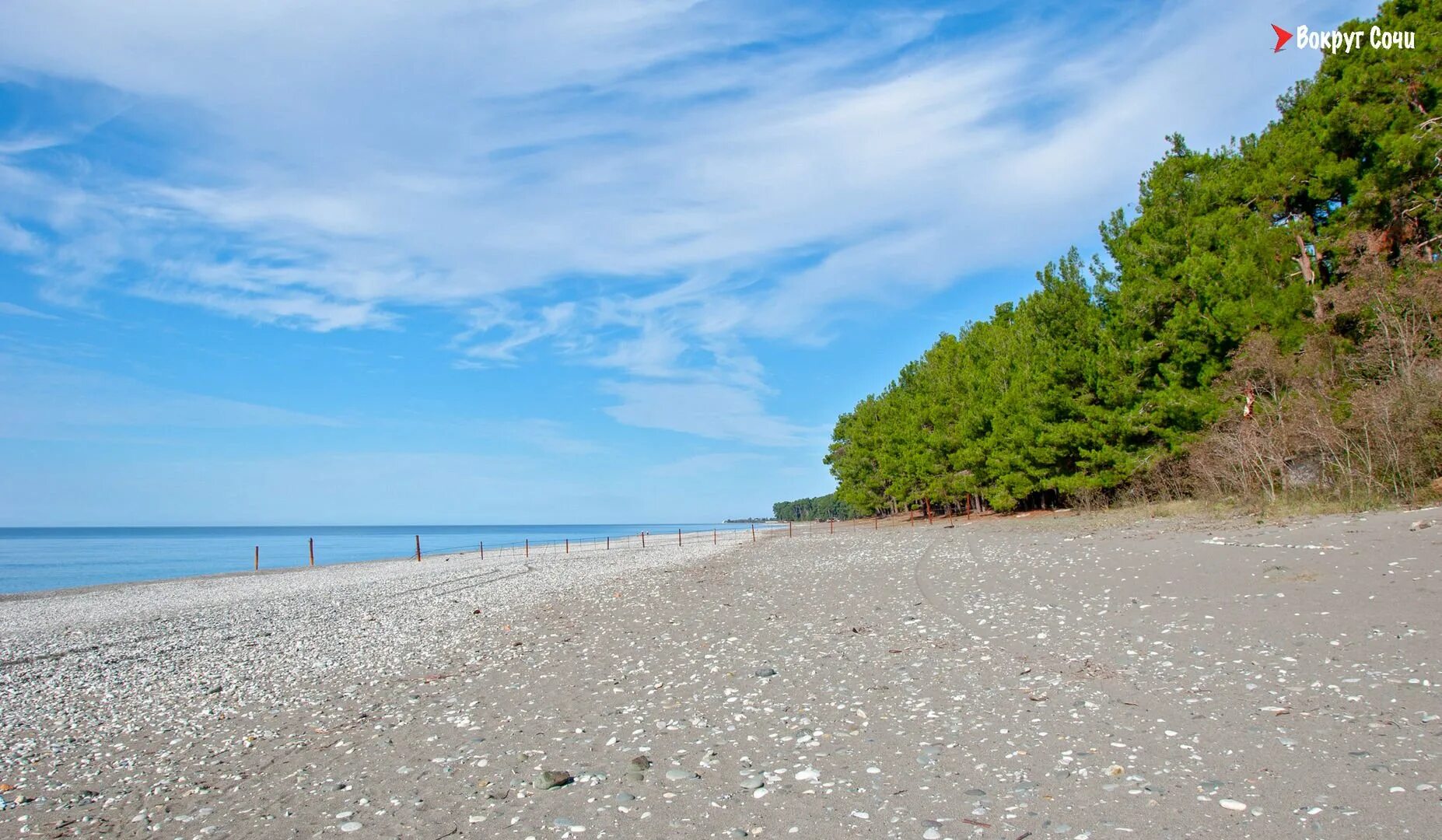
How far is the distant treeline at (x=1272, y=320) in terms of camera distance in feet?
71.5

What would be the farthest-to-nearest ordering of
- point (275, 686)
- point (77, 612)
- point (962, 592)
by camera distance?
point (77, 612) → point (962, 592) → point (275, 686)

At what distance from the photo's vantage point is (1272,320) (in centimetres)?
2767

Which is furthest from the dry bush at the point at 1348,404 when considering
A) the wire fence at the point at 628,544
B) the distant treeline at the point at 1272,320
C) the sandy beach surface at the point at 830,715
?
the wire fence at the point at 628,544

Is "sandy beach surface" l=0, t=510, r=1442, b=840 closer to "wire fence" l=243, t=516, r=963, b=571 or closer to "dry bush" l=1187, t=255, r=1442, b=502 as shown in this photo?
"dry bush" l=1187, t=255, r=1442, b=502

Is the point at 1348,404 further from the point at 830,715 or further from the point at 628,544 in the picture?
the point at 628,544

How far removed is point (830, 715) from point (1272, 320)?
28.3 m

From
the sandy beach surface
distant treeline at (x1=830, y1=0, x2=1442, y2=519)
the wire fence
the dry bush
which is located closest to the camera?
the sandy beach surface

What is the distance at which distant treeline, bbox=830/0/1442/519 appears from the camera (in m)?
21.8

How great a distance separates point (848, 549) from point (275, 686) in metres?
24.2

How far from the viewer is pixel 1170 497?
32.4 m

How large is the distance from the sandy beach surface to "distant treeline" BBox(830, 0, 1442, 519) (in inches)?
272

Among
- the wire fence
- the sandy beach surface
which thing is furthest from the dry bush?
the wire fence

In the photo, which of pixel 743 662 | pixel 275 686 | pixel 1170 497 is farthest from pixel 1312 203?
pixel 275 686

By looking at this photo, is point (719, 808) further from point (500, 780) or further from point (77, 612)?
point (77, 612)
